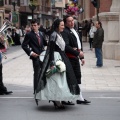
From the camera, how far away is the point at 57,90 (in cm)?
884

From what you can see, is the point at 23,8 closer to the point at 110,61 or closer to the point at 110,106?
the point at 110,61

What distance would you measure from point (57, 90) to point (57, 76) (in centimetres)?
27

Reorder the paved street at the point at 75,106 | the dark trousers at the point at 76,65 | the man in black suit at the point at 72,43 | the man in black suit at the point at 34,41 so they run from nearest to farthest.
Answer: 1. the paved street at the point at 75,106
2. the man in black suit at the point at 72,43
3. the dark trousers at the point at 76,65
4. the man in black suit at the point at 34,41

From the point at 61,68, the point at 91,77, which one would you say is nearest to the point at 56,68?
the point at 61,68

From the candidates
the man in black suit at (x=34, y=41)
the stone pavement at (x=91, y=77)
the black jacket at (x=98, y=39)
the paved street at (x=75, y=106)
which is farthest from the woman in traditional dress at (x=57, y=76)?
the black jacket at (x=98, y=39)

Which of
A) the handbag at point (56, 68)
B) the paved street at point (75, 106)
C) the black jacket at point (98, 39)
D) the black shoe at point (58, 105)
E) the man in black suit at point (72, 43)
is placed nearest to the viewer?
the paved street at point (75, 106)

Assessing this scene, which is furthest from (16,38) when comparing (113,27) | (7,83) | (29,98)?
(29,98)

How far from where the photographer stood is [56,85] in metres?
8.88

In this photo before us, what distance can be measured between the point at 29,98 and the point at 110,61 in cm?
948

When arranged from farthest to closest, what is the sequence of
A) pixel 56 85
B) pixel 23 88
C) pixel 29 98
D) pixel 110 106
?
pixel 23 88 < pixel 29 98 < pixel 110 106 < pixel 56 85

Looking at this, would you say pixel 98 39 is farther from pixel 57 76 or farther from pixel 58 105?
pixel 57 76

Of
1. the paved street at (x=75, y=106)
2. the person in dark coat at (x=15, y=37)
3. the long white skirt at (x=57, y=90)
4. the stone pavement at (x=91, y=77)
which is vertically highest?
the long white skirt at (x=57, y=90)

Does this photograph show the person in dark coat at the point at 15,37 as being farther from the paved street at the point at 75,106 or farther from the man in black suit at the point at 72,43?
the man in black suit at the point at 72,43

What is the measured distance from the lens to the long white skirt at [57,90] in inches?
348
